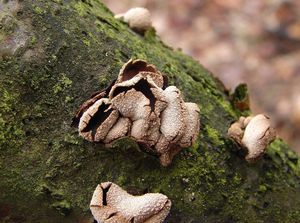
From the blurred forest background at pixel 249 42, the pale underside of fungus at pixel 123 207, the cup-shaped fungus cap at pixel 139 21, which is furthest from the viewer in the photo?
the blurred forest background at pixel 249 42

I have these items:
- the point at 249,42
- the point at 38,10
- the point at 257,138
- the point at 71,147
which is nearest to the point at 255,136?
the point at 257,138

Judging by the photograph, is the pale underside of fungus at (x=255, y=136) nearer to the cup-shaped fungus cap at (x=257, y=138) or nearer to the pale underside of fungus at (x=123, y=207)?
the cup-shaped fungus cap at (x=257, y=138)

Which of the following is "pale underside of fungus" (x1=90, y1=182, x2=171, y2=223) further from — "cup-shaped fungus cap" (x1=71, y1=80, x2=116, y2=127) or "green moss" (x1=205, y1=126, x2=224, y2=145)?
"green moss" (x1=205, y1=126, x2=224, y2=145)

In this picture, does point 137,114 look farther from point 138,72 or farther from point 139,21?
point 139,21

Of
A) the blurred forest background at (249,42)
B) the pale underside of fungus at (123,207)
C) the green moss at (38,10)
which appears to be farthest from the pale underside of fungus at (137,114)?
the blurred forest background at (249,42)

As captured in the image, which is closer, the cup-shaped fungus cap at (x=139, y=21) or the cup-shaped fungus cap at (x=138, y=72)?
the cup-shaped fungus cap at (x=138, y=72)
